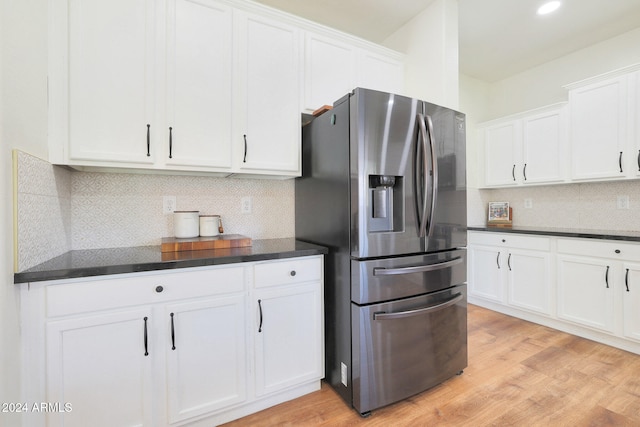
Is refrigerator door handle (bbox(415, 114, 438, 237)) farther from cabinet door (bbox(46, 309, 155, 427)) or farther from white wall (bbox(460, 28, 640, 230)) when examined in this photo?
white wall (bbox(460, 28, 640, 230))

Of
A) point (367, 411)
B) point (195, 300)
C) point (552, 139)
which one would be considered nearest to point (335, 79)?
point (195, 300)

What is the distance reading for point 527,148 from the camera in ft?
10.5

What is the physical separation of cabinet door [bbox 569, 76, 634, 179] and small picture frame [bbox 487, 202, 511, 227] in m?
0.86

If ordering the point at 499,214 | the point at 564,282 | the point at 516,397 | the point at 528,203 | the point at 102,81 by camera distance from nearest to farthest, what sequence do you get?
1. the point at 102,81
2. the point at 516,397
3. the point at 564,282
4. the point at 528,203
5. the point at 499,214

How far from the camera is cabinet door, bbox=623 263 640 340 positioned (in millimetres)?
2178

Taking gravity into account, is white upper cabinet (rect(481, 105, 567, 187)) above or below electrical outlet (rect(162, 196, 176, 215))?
above

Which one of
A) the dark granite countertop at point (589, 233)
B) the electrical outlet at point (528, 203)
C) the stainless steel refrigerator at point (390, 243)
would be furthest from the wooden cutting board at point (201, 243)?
the electrical outlet at point (528, 203)

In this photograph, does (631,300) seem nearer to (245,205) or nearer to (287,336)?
(287,336)

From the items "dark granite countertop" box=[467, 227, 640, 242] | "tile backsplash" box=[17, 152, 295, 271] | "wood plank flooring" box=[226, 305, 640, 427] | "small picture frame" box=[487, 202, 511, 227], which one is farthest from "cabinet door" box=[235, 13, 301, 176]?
"small picture frame" box=[487, 202, 511, 227]

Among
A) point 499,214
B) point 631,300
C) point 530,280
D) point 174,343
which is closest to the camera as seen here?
point 174,343

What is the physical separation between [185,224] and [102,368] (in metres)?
0.85

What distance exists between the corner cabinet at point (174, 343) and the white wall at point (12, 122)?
79mm

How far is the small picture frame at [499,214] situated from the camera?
3562 millimetres

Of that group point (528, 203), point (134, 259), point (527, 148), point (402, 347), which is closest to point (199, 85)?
point (134, 259)
